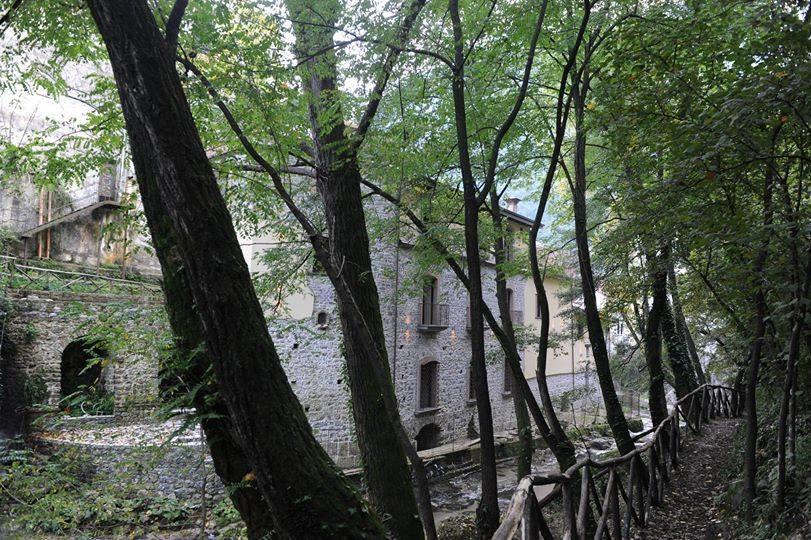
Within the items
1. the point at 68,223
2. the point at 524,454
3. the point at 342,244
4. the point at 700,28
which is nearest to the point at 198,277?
the point at 342,244

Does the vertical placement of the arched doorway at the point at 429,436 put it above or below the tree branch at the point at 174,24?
below

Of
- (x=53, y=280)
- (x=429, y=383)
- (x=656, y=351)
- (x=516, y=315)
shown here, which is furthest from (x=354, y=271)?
(x=516, y=315)

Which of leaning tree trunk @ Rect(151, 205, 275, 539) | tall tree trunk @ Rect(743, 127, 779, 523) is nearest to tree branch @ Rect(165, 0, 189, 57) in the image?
→ leaning tree trunk @ Rect(151, 205, 275, 539)

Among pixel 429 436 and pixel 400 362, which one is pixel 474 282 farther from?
pixel 429 436

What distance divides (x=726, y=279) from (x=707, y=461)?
404 centimetres

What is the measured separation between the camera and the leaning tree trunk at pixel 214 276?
2.55 metres

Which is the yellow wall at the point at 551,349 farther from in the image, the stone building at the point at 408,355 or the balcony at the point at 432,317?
the balcony at the point at 432,317

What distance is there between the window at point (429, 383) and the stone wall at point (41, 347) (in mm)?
7735

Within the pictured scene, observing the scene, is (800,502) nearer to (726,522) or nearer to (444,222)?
(726,522)

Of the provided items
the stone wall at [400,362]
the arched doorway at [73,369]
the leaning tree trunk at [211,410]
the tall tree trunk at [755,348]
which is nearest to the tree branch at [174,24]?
the leaning tree trunk at [211,410]

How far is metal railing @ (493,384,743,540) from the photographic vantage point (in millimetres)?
2479

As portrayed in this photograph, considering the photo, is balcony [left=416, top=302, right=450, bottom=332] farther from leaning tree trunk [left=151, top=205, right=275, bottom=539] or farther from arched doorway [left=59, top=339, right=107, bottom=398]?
leaning tree trunk [left=151, top=205, right=275, bottom=539]

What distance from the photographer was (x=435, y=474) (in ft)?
42.7

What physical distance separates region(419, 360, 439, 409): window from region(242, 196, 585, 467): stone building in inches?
1.2
